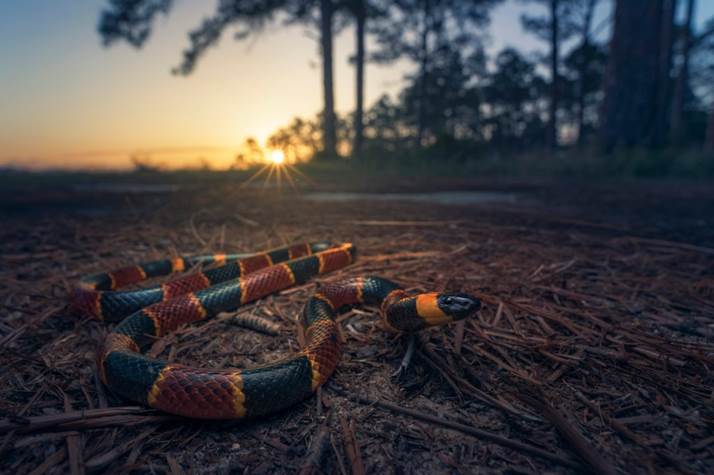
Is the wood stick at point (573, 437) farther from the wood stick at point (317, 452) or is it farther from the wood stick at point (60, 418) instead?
the wood stick at point (60, 418)

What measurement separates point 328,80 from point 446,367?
13755 mm

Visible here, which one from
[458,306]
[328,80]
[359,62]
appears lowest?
[458,306]

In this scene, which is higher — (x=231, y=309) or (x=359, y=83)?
(x=359, y=83)

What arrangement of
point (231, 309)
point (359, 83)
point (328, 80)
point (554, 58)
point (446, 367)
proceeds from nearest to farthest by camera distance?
point (446, 367), point (231, 309), point (328, 80), point (359, 83), point (554, 58)

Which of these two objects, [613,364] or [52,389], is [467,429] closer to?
[613,364]

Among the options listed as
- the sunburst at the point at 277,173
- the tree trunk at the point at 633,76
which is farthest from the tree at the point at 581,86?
the sunburst at the point at 277,173

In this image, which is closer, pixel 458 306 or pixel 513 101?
pixel 458 306

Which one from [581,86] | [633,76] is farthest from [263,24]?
[581,86]

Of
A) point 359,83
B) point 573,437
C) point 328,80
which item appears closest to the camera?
point 573,437

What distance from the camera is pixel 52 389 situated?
1.60m

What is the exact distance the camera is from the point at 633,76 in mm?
10406

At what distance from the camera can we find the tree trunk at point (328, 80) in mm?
13094

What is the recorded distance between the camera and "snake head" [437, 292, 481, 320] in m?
1.75

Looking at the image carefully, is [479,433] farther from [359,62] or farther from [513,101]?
[513,101]
